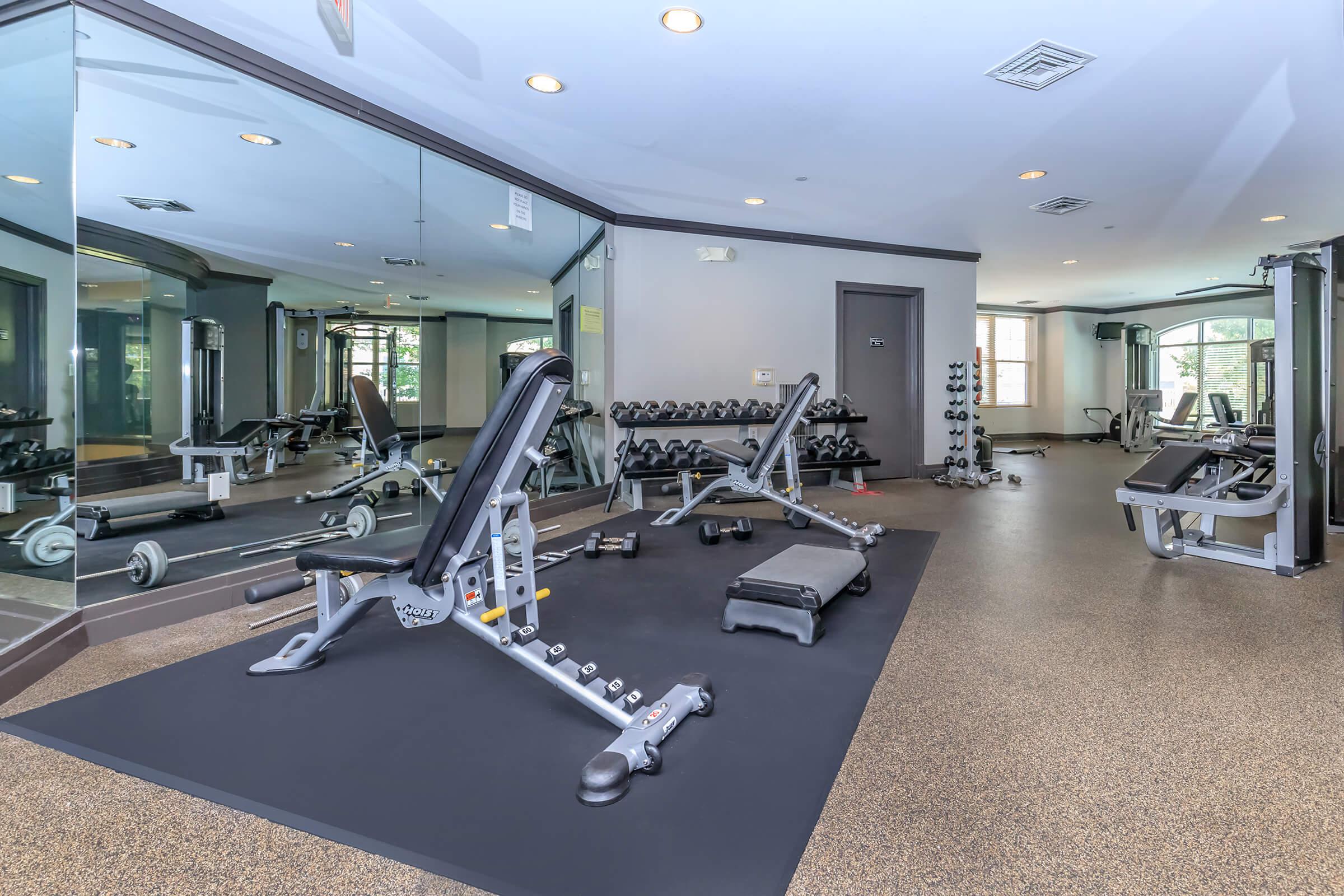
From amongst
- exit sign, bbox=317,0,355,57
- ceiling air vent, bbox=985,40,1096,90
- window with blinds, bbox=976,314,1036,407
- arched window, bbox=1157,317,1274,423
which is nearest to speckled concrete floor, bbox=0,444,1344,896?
exit sign, bbox=317,0,355,57

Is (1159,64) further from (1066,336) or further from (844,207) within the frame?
(1066,336)

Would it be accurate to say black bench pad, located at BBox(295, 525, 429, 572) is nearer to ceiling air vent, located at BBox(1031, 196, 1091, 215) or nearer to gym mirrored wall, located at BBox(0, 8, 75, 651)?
gym mirrored wall, located at BBox(0, 8, 75, 651)

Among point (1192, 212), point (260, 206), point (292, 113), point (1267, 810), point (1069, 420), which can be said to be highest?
point (1192, 212)

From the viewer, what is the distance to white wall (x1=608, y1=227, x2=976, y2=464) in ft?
18.9

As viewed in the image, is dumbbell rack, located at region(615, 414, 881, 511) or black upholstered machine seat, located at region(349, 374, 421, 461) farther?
dumbbell rack, located at region(615, 414, 881, 511)

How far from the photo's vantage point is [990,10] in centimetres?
273

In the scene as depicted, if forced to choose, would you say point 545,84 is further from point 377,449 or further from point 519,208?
point 377,449

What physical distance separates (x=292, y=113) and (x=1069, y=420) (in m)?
12.6

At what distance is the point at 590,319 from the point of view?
18.1 ft

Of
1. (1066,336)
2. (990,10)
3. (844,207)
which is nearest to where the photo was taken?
(990,10)

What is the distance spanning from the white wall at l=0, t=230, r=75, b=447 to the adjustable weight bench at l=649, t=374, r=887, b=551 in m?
Result: 2.94

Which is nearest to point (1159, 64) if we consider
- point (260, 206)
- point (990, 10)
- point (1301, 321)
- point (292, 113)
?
point (990, 10)

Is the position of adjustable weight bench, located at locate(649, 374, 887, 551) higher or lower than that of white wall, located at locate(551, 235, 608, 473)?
lower

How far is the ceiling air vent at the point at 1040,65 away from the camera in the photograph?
9.93ft
